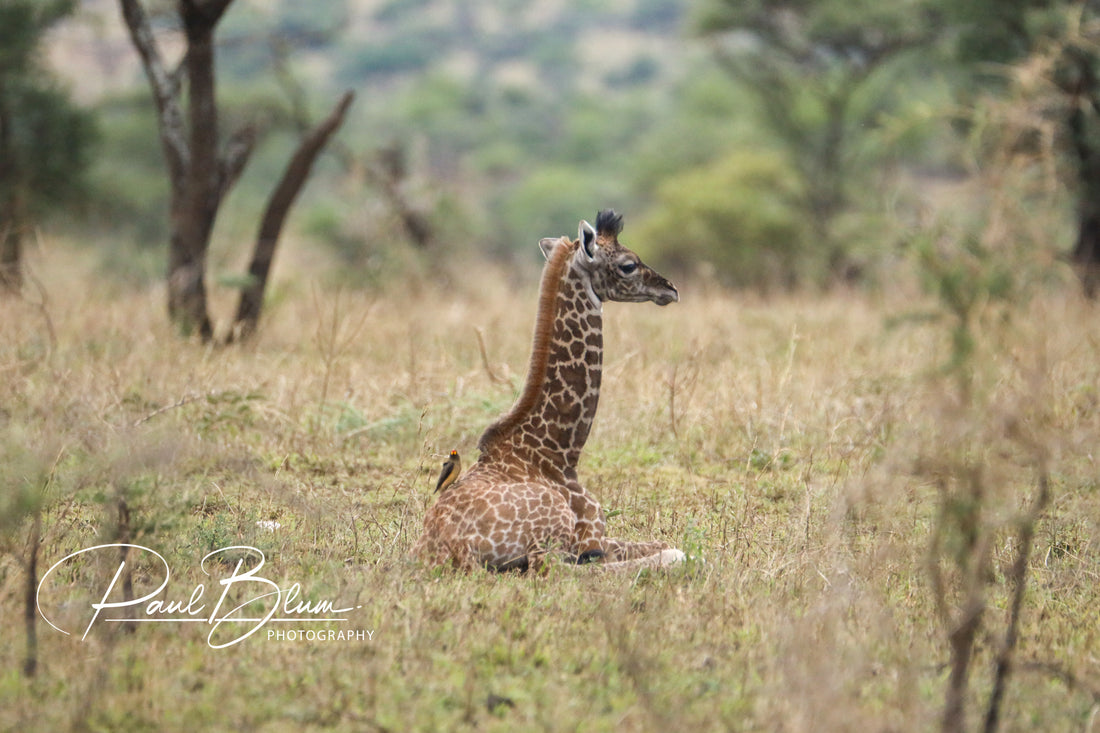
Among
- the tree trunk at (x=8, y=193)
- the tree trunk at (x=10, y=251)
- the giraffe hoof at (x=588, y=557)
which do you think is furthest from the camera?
the tree trunk at (x=8, y=193)

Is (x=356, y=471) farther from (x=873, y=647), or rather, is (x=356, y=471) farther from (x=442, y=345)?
(x=873, y=647)

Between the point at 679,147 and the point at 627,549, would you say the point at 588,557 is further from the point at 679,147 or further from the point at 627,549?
the point at 679,147

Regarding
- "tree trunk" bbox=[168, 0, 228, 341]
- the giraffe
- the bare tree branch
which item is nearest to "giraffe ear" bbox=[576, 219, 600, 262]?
the giraffe

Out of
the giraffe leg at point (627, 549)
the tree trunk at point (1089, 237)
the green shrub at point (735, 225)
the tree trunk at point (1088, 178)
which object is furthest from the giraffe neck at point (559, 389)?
the green shrub at point (735, 225)

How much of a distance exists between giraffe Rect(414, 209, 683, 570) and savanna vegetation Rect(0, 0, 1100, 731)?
15 centimetres

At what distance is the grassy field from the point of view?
4211 millimetres

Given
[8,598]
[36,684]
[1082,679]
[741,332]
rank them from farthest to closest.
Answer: [741,332] → [8,598] → [1082,679] → [36,684]

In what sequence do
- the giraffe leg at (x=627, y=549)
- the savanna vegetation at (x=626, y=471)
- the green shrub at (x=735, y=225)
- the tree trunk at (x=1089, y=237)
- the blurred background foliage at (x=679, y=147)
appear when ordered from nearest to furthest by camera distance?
the savanna vegetation at (x=626, y=471) < the giraffe leg at (x=627, y=549) < the blurred background foliage at (x=679, y=147) < the tree trunk at (x=1089, y=237) < the green shrub at (x=735, y=225)

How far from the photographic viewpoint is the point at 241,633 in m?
4.89

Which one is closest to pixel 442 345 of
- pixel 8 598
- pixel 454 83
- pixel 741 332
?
pixel 741 332

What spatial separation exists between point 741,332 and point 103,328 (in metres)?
6.26

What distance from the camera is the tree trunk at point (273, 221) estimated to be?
11.0 m

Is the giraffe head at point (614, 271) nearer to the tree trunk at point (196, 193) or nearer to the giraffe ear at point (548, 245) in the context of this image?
the giraffe ear at point (548, 245)

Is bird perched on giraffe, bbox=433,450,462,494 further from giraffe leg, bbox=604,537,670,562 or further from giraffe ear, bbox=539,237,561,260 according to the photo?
giraffe ear, bbox=539,237,561,260
